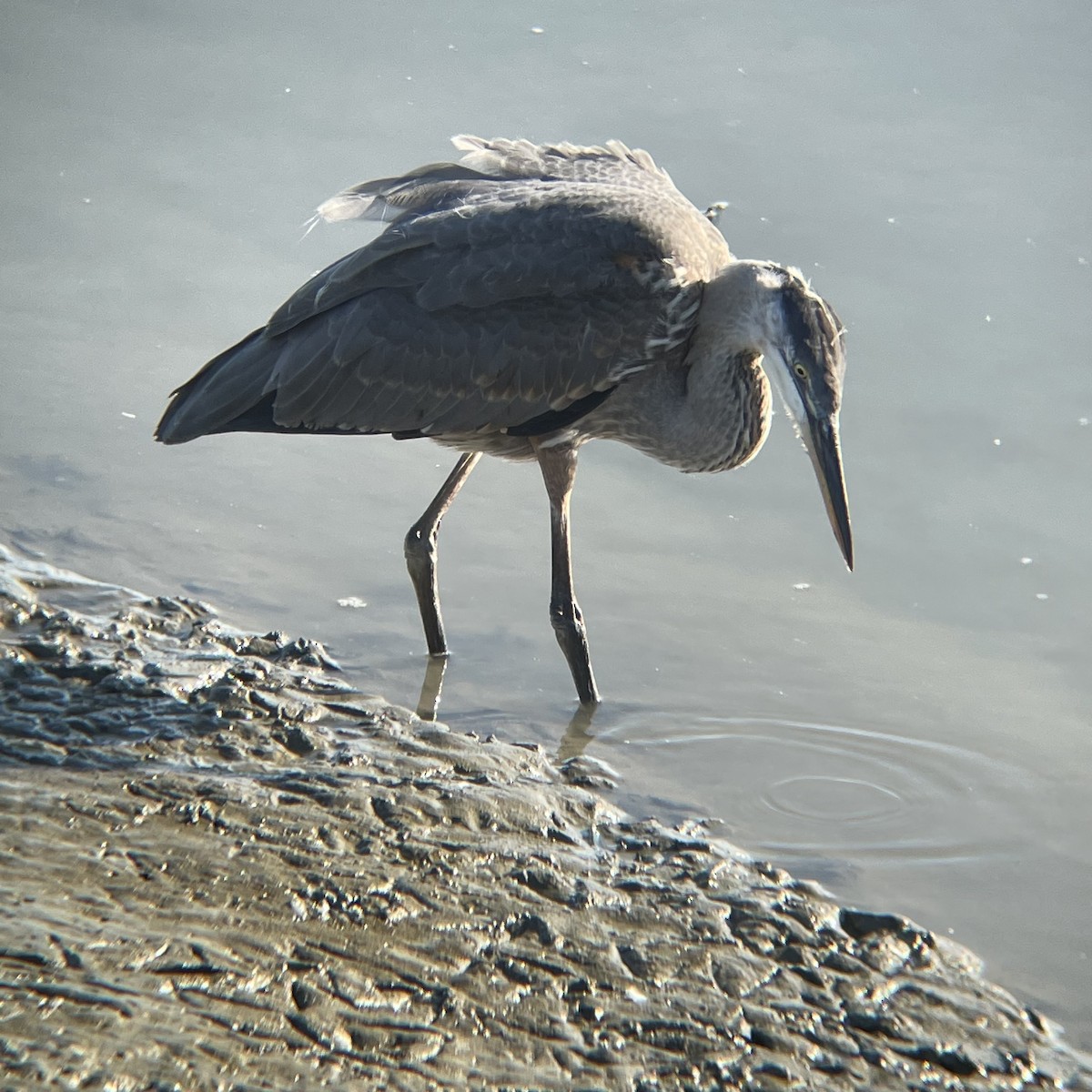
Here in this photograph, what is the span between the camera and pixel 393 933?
3.04 meters

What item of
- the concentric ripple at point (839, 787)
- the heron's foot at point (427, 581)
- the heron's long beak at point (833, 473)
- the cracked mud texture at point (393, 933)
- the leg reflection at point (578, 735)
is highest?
the heron's long beak at point (833, 473)

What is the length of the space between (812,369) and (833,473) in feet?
1.12

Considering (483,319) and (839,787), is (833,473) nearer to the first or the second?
(839,787)

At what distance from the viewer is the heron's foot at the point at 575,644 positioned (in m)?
4.94

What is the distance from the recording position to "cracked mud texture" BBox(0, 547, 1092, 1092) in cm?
258

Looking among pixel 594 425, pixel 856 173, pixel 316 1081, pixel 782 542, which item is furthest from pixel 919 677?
pixel 856 173

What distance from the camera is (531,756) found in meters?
4.25

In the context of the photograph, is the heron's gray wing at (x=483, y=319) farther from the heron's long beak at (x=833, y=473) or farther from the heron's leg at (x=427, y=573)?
the heron's long beak at (x=833, y=473)

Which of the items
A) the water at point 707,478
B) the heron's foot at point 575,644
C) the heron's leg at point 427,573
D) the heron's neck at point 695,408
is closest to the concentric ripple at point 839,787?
the water at point 707,478

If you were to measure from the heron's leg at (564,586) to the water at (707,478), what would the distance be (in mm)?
143

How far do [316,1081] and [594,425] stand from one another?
3041 mm

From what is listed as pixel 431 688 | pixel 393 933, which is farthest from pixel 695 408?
pixel 393 933

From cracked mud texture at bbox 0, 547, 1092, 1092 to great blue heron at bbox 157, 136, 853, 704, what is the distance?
116cm

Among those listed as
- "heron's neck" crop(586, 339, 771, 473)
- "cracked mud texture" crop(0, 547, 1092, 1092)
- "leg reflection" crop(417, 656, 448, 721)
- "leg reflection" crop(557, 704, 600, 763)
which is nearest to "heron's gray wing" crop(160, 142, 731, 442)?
"heron's neck" crop(586, 339, 771, 473)
